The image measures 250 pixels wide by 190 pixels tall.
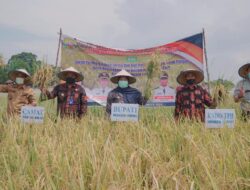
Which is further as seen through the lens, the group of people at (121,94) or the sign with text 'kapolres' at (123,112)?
the group of people at (121,94)

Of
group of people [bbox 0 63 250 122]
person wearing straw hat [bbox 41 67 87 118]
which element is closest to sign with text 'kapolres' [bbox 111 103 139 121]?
group of people [bbox 0 63 250 122]

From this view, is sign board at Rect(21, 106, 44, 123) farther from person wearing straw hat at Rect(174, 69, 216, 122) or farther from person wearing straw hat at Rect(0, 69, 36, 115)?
person wearing straw hat at Rect(174, 69, 216, 122)

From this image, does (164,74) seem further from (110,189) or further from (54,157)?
(110,189)

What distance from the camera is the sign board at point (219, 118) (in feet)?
10.6

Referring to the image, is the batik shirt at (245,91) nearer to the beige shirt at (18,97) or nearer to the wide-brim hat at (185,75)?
the wide-brim hat at (185,75)

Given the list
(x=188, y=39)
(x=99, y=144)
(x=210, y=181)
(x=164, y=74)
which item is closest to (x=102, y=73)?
(x=164, y=74)

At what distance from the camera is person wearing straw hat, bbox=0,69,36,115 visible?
4543 mm

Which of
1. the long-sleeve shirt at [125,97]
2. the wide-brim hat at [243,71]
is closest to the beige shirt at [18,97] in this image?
the long-sleeve shirt at [125,97]

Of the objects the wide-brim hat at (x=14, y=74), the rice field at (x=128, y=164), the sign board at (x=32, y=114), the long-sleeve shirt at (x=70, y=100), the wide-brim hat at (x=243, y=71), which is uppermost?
the wide-brim hat at (x=243, y=71)

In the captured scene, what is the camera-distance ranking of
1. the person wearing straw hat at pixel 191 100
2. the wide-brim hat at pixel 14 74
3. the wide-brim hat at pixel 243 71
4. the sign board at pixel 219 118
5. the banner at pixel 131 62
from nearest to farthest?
the sign board at pixel 219 118, the person wearing straw hat at pixel 191 100, the wide-brim hat at pixel 243 71, the wide-brim hat at pixel 14 74, the banner at pixel 131 62

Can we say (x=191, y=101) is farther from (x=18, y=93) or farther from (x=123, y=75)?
(x=18, y=93)

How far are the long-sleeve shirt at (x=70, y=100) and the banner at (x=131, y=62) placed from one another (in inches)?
69.0

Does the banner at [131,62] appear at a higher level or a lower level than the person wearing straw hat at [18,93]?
higher

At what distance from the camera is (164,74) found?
6.12 m
